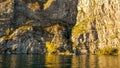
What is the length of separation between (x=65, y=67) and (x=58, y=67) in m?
2.75

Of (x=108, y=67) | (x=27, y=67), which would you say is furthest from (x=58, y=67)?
(x=108, y=67)

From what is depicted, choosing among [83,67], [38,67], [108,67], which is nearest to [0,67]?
[38,67]

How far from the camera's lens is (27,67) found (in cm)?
11956

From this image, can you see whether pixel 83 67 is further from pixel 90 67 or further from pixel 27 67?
pixel 27 67

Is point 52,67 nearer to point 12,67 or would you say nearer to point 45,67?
point 45,67

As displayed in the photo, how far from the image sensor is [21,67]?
121 meters

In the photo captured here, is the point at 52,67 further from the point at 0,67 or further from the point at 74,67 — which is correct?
the point at 0,67

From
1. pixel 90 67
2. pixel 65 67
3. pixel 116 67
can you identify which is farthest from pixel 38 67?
pixel 116 67

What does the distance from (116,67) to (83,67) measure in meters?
12.9

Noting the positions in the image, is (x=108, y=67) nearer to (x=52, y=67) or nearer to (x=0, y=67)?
(x=52, y=67)

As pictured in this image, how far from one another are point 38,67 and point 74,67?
13878 millimetres

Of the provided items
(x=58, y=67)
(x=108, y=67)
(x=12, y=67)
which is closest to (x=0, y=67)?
(x=12, y=67)

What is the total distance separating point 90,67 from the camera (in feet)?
399

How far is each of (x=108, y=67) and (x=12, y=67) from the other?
37.0 meters
